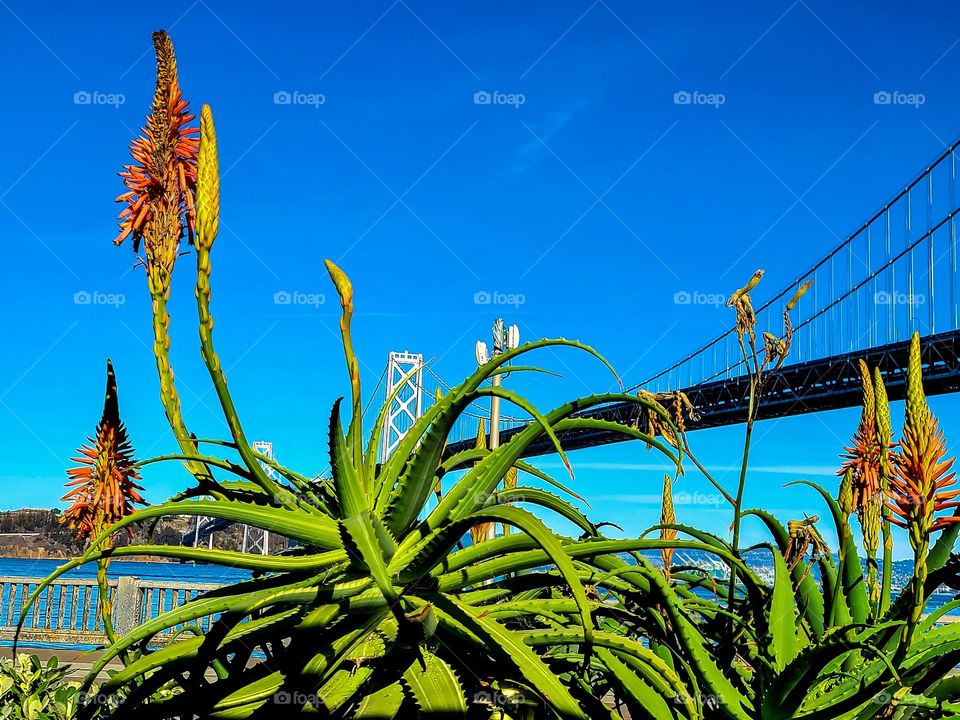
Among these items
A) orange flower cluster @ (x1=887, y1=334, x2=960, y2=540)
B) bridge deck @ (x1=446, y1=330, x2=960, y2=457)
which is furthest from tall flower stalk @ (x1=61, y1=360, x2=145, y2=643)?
bridge deck @ (x1=446, y1=330, x2=960, y2=457)

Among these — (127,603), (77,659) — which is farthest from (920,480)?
(127,603)

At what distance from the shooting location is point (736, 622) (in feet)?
6.35

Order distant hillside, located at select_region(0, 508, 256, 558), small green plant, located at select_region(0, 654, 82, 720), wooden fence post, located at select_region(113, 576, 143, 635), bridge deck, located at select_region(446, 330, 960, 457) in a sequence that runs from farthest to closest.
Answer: distant hillside, located at select_region(0, 508, 256, 558) < bridge deck, located at select_region(446, 330, 960, 457) < wooden fence post, located at select_region(113, 576, 143, 635) < small green plant, located at select_region(0, 654, 82, 720)

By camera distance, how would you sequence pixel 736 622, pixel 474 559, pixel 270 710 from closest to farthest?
pixel 270 710
pixel 474 559
pixel 736 622

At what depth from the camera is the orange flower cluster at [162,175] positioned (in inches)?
60.8

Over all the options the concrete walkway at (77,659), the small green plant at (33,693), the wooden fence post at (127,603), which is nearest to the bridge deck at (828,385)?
the wooden fence post at (127,603)

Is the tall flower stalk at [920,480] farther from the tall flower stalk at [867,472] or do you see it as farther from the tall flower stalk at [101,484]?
the tall flower stalk at [101,484]

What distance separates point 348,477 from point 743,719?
0.94 metres

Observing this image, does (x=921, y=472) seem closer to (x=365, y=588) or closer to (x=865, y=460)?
(x=865, y=460)

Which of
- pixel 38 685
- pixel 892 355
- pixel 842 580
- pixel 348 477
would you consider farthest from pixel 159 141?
pixel 892 355

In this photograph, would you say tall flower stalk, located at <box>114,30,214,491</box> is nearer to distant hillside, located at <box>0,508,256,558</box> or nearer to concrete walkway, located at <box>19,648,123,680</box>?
concrete walkway, located at <box>19,648,123,680</box>

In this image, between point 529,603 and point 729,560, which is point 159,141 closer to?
point 529,603

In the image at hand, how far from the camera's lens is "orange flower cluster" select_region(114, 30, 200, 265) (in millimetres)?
1544

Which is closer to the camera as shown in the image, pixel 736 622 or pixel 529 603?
pixel 529 603
